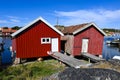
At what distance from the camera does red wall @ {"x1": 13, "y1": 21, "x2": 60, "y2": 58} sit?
17578 mm

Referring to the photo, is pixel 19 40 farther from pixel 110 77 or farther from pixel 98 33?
pixel 110 77

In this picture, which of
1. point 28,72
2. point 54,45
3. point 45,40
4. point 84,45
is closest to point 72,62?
point 28,72

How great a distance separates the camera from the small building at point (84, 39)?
66.2 ft

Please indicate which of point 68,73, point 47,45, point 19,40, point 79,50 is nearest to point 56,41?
point 47,45

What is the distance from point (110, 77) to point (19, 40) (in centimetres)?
1283

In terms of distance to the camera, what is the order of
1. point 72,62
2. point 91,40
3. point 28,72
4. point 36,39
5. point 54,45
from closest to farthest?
point 28,72
point 72,62
point 36,39
point 54,45
point 91,40

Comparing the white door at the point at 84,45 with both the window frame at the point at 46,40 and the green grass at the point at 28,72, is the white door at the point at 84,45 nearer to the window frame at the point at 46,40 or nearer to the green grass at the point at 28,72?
the window frame at the point at 46,40

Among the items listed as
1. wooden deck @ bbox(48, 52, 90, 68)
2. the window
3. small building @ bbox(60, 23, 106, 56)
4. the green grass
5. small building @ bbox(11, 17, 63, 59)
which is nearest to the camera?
the green grass

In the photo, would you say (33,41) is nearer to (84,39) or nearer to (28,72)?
(28,72)

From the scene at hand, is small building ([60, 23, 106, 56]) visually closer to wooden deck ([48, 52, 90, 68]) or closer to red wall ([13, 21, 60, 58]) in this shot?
red wall ([13, 21, 60, 58])

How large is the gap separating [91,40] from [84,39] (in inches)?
40.1

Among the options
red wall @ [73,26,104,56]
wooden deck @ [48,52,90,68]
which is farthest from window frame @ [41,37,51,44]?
red wall @ [73,26,104,56]

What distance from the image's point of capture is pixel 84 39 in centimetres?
2075

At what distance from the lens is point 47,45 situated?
1912cm
